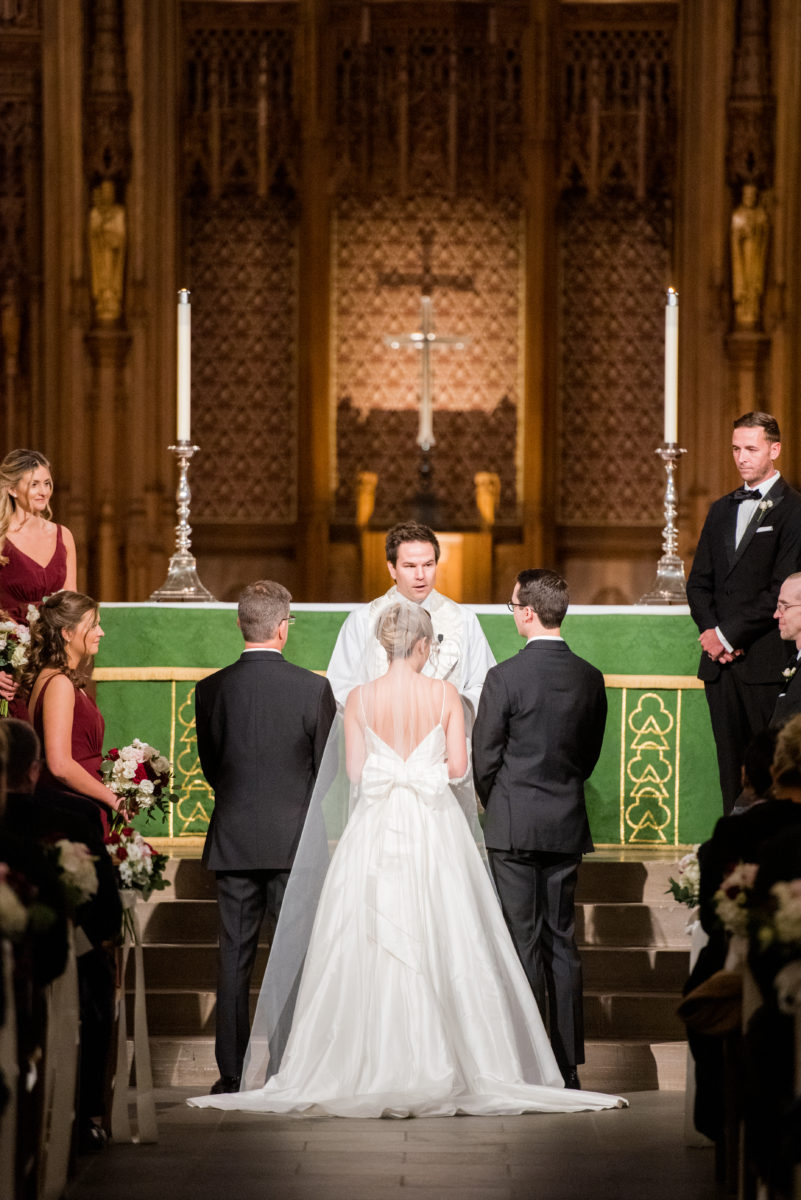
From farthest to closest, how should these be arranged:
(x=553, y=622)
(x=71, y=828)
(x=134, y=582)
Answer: (x=134, y=582), (x=553, y=622), (x=71, y=828)

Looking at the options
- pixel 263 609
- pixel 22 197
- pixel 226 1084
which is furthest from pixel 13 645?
pixel 22 197

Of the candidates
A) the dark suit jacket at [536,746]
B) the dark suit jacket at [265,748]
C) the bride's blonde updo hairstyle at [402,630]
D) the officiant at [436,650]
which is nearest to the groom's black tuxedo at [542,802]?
the dark suit jacket at [536,746]

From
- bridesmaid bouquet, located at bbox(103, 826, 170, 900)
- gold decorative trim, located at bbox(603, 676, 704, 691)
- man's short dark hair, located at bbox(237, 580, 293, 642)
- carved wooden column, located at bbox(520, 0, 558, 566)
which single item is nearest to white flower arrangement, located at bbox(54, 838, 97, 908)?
bridesmaid bouquet, located at bbox(103, 826, 170, 900)

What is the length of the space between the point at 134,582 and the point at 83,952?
19.0ft

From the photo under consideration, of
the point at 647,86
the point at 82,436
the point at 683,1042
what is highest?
the point at 647,86

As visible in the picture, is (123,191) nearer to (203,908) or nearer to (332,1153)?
(203,908)

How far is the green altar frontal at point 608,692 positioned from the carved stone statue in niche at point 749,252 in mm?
3608

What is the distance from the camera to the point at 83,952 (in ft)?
15.7

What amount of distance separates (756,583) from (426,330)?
4372mm

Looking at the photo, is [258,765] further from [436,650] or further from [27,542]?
[27,542]

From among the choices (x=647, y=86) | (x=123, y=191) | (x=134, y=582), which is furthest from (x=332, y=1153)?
(x=647, y=86)

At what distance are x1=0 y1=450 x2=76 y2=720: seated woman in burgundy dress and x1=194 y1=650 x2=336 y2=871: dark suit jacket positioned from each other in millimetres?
1216

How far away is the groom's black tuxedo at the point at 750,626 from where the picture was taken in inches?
253

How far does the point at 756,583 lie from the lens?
6477 mm
